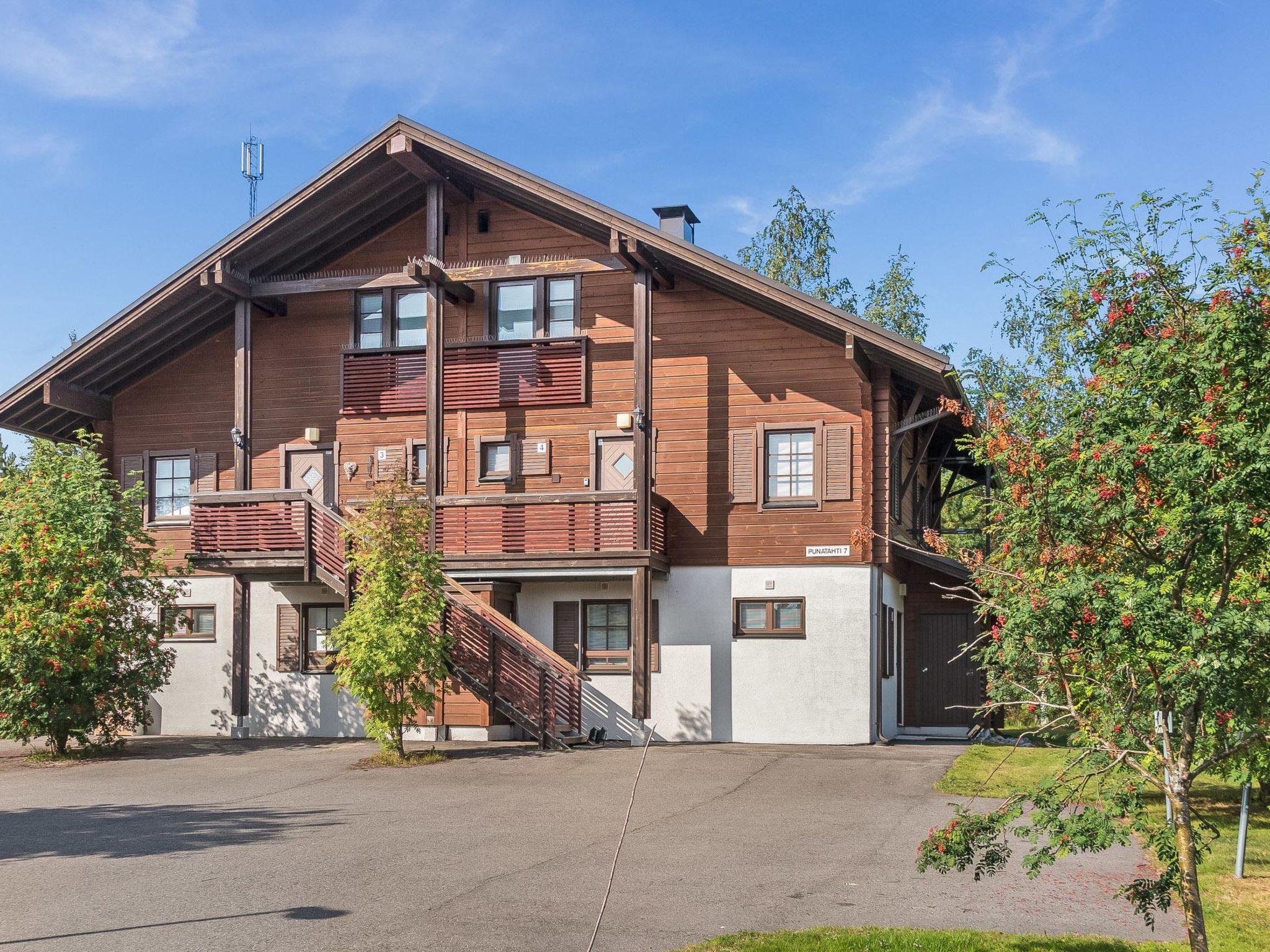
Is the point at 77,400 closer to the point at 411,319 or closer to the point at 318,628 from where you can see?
the point at 318,628

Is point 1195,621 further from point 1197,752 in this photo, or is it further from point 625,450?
point 625,450

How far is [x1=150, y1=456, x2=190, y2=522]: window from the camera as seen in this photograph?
78.4ft

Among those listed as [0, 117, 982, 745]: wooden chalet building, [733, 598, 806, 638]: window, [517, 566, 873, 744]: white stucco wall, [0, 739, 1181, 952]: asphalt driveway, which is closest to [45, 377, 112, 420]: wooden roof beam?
[0, 117, 982, 745]: wooden chalet building

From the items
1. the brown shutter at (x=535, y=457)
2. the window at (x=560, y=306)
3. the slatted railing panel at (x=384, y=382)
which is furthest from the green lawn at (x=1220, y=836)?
the slatted railing panel at (x=384, y=382)

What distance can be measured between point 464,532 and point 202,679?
580 cm

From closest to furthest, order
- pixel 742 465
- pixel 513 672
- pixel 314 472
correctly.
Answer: pixel 513 672
pixel 742 465
pixel 314 472

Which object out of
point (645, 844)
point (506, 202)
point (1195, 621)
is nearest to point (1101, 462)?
point (1195, 621)

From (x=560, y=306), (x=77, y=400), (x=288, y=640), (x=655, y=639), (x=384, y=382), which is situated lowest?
(x=288, y=640)

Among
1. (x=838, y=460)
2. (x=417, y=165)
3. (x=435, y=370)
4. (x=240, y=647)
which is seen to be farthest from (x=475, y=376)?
(x=838, y=460)

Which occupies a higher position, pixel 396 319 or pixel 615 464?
pixel 396 319

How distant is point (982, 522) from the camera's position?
2758cm

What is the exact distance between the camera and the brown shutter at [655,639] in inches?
834

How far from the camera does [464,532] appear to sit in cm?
2120

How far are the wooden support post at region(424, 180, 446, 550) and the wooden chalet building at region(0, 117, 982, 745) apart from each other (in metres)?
0.07
